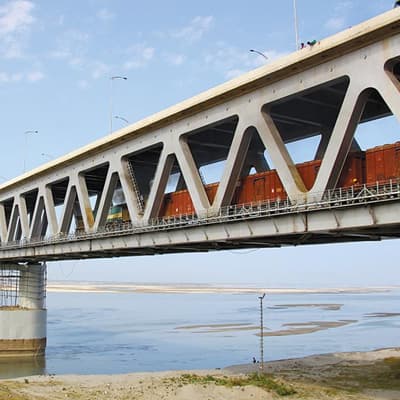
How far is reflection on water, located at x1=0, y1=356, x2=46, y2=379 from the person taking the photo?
1678 inches

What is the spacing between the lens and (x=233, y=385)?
87.7 ft

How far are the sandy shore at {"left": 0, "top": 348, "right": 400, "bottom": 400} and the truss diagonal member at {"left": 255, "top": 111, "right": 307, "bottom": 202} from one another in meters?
10.2

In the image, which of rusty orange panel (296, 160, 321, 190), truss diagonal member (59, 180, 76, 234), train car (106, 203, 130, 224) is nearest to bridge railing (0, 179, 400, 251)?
rusty orange panel (296, 160, 321, 190)

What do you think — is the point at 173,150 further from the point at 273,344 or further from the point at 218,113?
the point at 273,344

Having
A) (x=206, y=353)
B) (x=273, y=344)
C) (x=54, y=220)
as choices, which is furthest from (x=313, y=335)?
(x=54, y=220)

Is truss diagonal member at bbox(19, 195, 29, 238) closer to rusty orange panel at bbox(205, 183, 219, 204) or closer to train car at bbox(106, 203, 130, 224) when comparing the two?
train car at bbox(106, 203, 130, 224)

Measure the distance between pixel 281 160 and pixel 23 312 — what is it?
37.9 metres

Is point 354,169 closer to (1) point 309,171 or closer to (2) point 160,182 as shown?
(1) point 309,171

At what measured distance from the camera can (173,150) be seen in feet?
95.8

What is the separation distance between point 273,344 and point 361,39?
144 ft

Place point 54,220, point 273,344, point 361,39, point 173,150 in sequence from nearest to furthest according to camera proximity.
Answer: point 361,39, point 173,150, point 54,220, point 273,344

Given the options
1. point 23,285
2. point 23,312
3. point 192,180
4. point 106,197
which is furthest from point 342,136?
point 23,285

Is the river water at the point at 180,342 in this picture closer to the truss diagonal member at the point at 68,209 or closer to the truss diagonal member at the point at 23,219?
the truss diagonal member at the point at 68,209

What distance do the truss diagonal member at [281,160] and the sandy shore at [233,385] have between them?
1016cm
